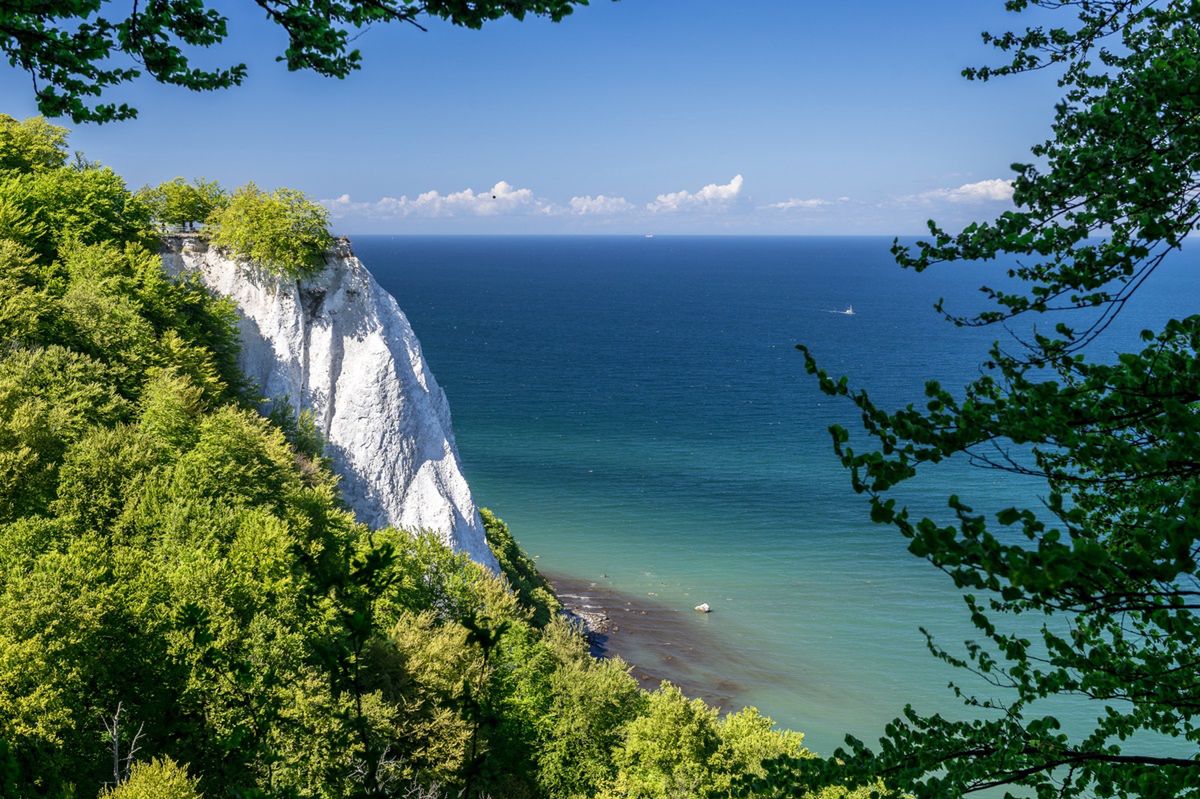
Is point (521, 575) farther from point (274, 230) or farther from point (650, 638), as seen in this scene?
point (274, 230)

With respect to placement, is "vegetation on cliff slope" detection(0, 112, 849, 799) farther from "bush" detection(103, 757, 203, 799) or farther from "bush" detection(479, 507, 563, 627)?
"bush" detection(479, 507, 563, 627)

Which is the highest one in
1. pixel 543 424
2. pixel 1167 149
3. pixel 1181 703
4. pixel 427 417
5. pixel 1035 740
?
pixel 1167 149

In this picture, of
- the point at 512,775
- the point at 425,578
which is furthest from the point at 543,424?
the point at 512,775

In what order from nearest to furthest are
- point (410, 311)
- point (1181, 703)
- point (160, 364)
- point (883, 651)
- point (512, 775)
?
point (1181, 703)
point (512, 775)
point (160, 364)
point (883, 651)
point (410, 311)

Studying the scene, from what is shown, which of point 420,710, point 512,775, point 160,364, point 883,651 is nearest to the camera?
point 420,710

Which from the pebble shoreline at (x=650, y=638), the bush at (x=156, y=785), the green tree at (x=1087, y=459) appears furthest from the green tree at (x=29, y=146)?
the green tree at (x=1087, y=459)

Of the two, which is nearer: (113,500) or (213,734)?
(213,734)

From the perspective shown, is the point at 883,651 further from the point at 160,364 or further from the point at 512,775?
the point at 160,364

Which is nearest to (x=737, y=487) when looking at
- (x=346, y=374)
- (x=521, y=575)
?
(x=521, y=575)
